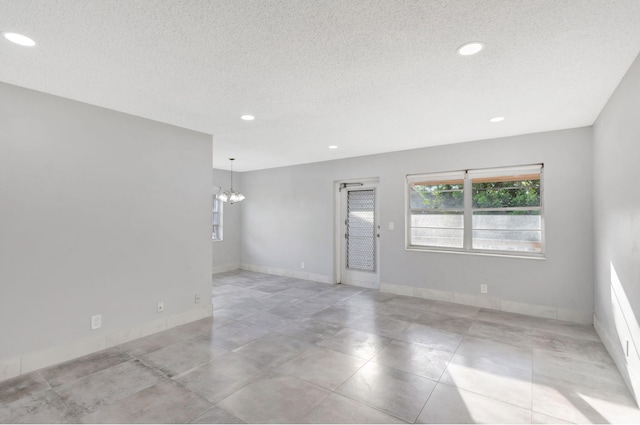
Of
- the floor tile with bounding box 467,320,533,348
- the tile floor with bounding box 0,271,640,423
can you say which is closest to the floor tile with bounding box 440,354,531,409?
the tile floor with bounding box 0,271,640,423

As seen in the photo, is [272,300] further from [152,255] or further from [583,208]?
[583,208]

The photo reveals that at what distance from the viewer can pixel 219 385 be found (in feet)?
8.33

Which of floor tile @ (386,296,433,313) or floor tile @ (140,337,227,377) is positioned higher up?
floor tile @ (386,296,433,313)

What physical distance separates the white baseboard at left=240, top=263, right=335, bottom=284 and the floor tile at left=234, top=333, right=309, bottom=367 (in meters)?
2.84

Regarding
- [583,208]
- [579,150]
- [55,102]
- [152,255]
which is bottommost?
[152,255]

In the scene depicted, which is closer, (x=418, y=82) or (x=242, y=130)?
(x=418, y=82)

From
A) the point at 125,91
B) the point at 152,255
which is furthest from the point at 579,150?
the point at 152,255

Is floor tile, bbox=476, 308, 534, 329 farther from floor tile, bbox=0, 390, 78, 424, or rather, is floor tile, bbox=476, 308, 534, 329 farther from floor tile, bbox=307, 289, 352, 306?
floor tile, bbox=0, 390, 78, 424

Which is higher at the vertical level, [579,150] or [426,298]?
[579,150]

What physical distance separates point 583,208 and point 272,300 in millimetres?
4563

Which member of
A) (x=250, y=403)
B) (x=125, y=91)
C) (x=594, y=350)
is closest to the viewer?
(x=250, y=403)

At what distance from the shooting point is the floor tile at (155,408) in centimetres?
212

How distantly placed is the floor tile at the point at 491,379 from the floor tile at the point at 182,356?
7.32 ft

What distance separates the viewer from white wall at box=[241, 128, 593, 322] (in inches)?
156
